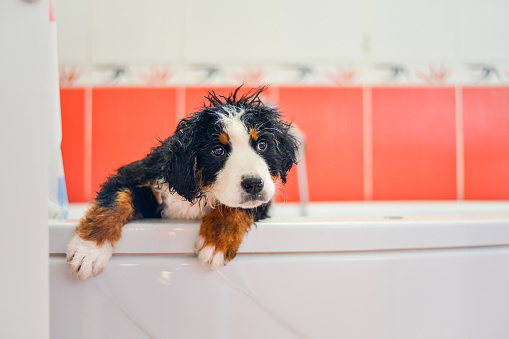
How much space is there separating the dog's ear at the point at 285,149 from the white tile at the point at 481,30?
295cm

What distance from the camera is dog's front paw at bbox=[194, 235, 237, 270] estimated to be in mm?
735

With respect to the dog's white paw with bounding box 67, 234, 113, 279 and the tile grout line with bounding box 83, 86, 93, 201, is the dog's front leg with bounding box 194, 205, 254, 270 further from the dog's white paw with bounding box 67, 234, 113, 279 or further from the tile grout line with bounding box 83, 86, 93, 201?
the tile grout line with bounding box 83, 86, 93, 201

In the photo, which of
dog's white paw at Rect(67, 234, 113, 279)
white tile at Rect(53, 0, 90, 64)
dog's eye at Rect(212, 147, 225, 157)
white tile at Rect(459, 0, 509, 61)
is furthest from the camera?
white tile at Rect(459, 0, 509, 61)

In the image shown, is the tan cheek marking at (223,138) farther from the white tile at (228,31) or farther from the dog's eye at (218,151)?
the white tile at (228,31)

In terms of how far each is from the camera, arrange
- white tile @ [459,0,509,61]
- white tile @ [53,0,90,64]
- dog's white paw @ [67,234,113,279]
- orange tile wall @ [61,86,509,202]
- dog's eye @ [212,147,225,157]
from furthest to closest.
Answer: white tile @ [459,0,509,61] < orange tile wall @ [61,86,509,202] < white tile @ [53,0,90,64] < dog's eye @ [212,147,225,157] < dog's white paw @ [67,234,113,279]

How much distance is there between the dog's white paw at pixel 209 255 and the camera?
0.73m

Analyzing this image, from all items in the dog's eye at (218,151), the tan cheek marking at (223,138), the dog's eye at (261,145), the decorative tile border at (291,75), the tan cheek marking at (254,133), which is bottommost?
the dog's eye at (218,151)

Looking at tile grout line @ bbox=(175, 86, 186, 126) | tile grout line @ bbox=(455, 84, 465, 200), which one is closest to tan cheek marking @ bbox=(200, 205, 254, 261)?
tile grout line @ bbox=(175, 86, 186, 126)

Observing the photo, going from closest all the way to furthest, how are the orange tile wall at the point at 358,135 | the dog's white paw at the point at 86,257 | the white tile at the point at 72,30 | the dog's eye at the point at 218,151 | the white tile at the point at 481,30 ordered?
the dog's white paw at the point at 86,257
the dog's eye at the point at 218,151
the white tile at the point at 72,30
the orange tile wall at the point at 358,135
the white tile at the point at 481,30

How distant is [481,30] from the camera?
3.05 metres

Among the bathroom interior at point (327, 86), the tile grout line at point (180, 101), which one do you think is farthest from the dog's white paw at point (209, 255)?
the tile grout line at point (180, 101)

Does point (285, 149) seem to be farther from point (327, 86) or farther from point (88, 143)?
point (88, 143)

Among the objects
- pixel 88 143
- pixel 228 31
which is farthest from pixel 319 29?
pixel 88 143

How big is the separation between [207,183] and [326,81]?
2.47 meters
